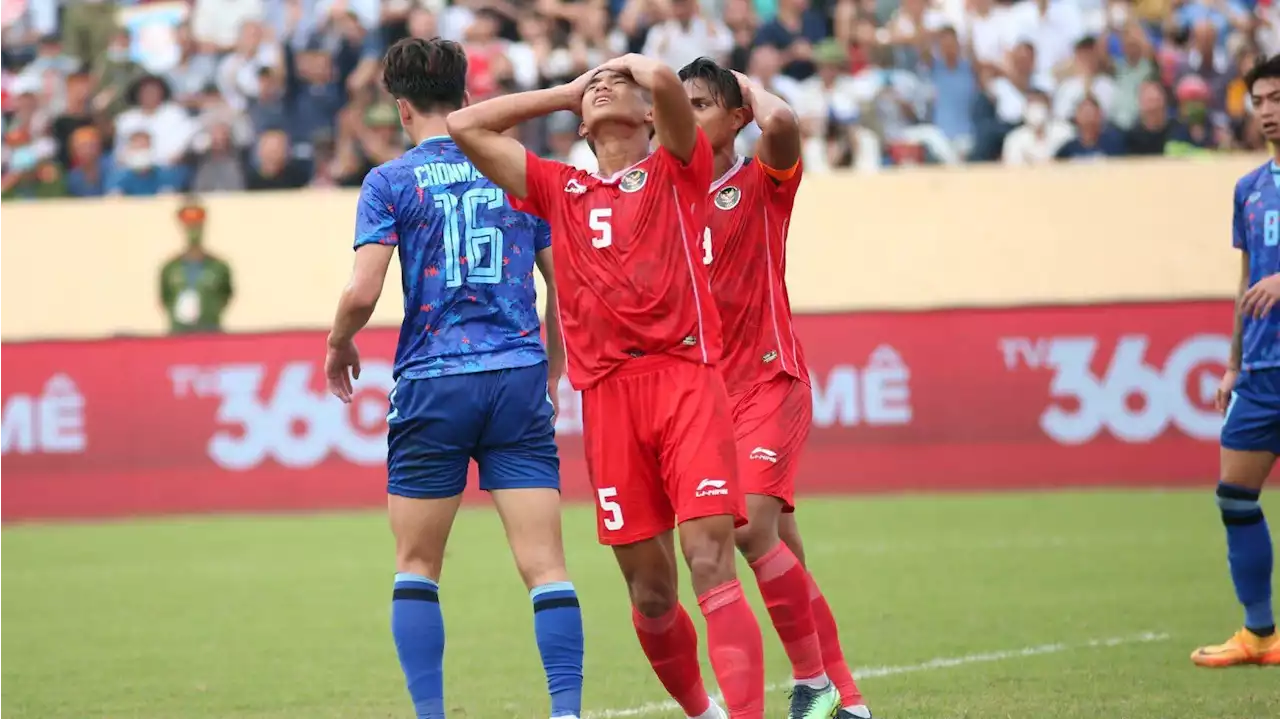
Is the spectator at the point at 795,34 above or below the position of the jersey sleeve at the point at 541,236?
above

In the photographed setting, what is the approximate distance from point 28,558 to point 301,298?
19.8 feet

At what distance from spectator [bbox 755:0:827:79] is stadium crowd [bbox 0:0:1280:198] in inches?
0.9

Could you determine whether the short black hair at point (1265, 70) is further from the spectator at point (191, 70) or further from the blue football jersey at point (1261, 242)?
the spectator at point (191, 70)

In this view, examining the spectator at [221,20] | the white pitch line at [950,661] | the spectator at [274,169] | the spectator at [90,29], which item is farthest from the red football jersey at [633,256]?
the spectator at [90,29]

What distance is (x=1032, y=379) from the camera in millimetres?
15672

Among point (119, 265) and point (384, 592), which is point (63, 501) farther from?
point (384, 592)

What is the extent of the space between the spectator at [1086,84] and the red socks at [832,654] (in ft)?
42.7

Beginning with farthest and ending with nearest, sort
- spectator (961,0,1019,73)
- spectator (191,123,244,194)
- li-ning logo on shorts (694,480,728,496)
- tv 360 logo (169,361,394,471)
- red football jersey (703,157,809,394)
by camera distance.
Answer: spectator (191,123,244,194), spectator (961,0,1019,73), tv 360 logo (169,361,394,471), red football jersey (703,157,809,394), li-ning logo on shorts (694,480,728,496)

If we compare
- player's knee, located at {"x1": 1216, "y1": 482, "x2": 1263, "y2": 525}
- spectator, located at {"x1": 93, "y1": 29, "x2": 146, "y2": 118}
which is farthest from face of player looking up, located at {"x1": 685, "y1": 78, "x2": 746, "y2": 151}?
spectator, located at {"x1": 93, "y1": 29, "x2": 146, "y2": 118}

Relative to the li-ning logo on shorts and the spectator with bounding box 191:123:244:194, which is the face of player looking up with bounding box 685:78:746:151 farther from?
the spectator with bounding box 191:123:244:194

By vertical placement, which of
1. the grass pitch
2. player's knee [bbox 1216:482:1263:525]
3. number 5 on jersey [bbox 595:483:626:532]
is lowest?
the grass pitch

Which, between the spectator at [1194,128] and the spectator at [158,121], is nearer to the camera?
the spectator at [1194,128]

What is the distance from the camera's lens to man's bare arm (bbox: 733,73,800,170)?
642cm

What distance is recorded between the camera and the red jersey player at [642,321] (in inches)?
229
